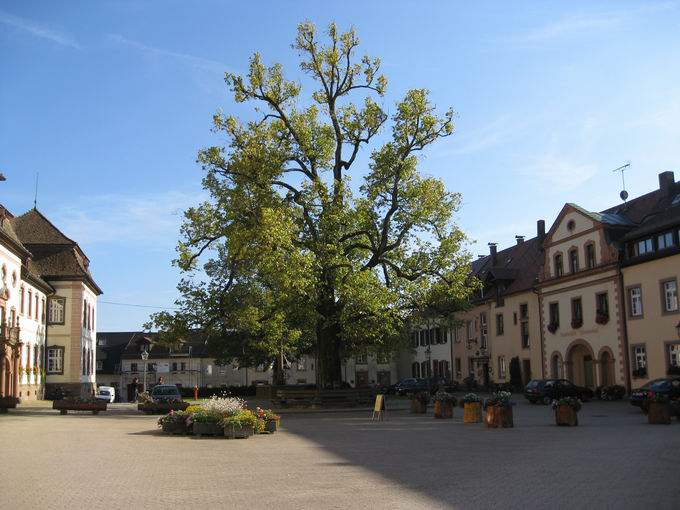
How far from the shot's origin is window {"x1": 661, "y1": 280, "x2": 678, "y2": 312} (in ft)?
124

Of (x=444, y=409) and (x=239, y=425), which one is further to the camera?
(x=444, y=409)

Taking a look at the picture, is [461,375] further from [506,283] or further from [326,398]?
[326,398]

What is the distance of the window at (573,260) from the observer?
47.9 meters

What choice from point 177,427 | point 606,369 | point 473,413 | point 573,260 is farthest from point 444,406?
point 573,260

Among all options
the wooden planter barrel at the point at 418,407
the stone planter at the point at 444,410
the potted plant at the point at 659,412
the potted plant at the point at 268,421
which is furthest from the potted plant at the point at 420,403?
the potted plant at the point at 268,421

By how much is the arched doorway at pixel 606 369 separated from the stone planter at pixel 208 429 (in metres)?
30.1

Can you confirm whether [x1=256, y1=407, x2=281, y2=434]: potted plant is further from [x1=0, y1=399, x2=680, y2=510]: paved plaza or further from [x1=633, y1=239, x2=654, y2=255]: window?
[x1=633, y1=239, x2=654, y2=255]: window

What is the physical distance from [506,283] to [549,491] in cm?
4952

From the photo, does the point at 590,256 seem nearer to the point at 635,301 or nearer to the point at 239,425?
the point at 635,301

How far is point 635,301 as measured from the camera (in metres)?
41.5

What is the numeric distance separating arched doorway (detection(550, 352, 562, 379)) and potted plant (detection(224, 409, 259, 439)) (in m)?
33.7

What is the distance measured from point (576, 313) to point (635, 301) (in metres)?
6.50

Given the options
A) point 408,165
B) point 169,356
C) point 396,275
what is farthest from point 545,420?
point 169,356

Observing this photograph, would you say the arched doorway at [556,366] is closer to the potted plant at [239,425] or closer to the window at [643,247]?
the window at [643,247]
